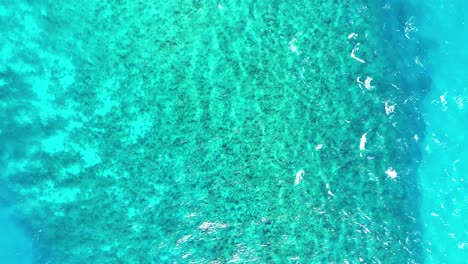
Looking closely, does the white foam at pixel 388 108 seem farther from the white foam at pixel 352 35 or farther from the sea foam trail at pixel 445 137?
the white foam at pixel 352 35

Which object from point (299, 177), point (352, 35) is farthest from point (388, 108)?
point (299, 177)

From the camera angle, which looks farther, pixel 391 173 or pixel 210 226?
pixel 391 173

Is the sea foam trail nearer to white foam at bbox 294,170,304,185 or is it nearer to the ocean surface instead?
the ocean surface

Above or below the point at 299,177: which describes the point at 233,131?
above

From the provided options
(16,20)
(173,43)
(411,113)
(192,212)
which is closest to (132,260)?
(192,212)

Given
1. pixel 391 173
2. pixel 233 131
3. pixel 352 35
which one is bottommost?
pixel 391 173

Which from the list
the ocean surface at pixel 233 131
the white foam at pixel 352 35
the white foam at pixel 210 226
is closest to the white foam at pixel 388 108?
the ocean surface at pixel 233 131

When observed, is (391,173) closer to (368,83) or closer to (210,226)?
(368,83)

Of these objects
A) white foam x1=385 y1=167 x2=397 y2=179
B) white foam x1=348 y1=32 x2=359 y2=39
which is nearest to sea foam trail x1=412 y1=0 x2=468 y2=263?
white foam x1=385 y1=167 x2=397 y2=179

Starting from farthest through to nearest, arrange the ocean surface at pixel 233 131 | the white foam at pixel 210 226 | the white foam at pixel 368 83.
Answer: the white foam at pixel 368 83 < the white foam at pixel 210 226 < the ocean surface at pixel 233 131
